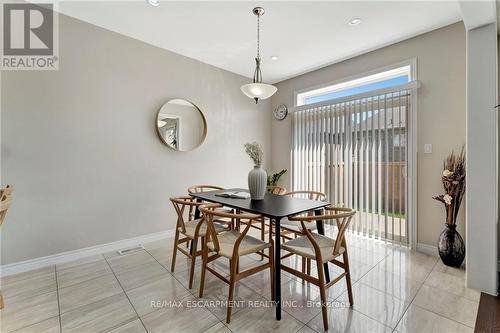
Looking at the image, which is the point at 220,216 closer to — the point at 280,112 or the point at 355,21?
the point at 355,21

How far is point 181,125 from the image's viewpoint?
339cm

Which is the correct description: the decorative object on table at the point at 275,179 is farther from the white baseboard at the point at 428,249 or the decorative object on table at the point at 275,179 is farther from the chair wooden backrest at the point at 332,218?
the chair wooden backrest at the point at 332,218

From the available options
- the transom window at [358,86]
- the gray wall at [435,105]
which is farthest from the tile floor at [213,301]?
the transom window at [358,86]

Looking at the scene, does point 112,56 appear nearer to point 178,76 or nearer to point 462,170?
point 178,76

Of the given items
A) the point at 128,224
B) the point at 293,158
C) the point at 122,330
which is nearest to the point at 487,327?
→ the point at 122,330

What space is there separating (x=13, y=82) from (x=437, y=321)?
4.23 metres

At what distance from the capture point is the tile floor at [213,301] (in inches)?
62.1

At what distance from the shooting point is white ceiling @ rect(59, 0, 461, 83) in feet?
7.54

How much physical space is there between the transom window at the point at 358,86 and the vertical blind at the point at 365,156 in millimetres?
246

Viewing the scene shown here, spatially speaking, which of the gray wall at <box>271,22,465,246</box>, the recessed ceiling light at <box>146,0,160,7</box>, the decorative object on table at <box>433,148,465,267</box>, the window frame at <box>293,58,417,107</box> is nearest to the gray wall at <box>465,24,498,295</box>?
the decorative object on table at <box>433,148,465,267</box>

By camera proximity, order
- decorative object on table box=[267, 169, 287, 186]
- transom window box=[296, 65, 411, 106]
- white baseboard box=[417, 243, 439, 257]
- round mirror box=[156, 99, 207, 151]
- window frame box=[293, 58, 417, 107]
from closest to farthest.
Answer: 1. white baseboard box=[417, 243, 439, 257]
2. window frame box=[293, 58, 417, 107]
3. transom window box=[296, 65, 411, 106]
4. round mirror box=[156, 99, 207, 151]
5. decorative object on table box=[267, 169, 287, 186]

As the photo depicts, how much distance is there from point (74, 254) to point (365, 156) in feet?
12.8

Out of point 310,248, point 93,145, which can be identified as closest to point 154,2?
point 93,145

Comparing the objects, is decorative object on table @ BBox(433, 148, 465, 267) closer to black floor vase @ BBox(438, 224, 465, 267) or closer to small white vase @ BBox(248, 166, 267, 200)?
black floor vase @ BBox(438, 224, 465, 267)
